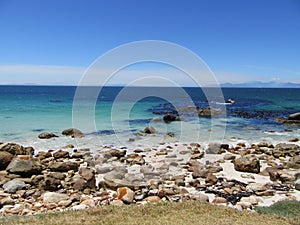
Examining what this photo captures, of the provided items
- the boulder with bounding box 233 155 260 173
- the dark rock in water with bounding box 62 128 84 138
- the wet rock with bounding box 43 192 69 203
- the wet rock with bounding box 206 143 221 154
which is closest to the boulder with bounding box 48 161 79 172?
the wet rock with bounding box 43 192 69 203

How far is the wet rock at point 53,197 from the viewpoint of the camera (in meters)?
6.63

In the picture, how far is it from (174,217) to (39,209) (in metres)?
3.43

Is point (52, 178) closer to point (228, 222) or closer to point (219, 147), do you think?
point (228, 222)

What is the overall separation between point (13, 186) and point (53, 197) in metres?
1.62

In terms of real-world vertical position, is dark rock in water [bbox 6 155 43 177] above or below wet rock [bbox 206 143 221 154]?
above

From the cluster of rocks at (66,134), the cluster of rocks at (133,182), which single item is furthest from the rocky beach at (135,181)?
the cluster of rocks at (66,134)

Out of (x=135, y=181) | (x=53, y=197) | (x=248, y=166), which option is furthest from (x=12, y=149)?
(x=248, y=166)

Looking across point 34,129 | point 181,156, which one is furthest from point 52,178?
point 34,129

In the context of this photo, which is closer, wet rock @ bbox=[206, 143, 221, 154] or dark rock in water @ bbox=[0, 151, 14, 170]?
dark rock in water @ bbox=[0, 151, 14, 170]

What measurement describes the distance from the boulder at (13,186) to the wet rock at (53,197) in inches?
44.8

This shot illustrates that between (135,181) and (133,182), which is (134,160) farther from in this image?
(133,182)

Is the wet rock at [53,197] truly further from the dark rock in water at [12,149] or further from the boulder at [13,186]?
the dark rock in water at [12,149]

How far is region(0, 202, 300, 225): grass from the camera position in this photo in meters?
4.77

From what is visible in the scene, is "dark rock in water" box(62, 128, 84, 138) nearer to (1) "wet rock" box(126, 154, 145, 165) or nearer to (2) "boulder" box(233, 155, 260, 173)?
(1) "wet rock" box(126, 154, 145, 165)
